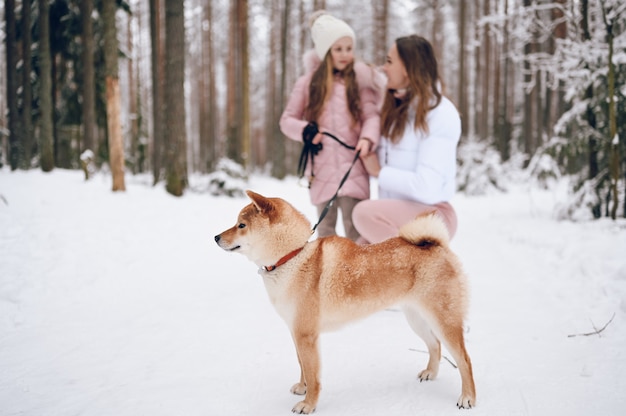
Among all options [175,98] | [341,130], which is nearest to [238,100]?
[175,98]

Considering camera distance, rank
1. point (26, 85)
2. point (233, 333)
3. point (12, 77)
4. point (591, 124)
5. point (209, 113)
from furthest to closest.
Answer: point (209, 113), point (12, 77), point (26, 85), point (591, 124), point (233, 333)

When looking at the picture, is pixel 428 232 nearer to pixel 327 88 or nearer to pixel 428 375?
pixel 428 375

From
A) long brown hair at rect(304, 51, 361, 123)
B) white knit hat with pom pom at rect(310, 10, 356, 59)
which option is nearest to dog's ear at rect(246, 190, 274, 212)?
long brown hair at rect(304, 51, 361, 123)

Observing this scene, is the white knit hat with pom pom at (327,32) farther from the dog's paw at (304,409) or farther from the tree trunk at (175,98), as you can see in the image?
the tree trunk at (175,98)

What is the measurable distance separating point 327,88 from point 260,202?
7.15 feet

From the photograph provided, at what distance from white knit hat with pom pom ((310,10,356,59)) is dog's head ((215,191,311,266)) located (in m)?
2.38

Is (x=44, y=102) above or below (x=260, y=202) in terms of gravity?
above

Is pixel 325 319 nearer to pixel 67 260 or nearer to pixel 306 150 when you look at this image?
pixel 306 150

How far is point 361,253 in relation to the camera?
9.78ft

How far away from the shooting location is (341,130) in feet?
15.2

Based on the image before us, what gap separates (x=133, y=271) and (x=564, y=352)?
211 inches

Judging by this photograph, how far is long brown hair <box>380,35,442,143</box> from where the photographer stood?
13.5 feet

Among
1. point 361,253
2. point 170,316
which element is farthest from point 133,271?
point 361,253

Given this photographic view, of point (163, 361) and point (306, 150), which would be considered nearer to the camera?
point (163, 361)
